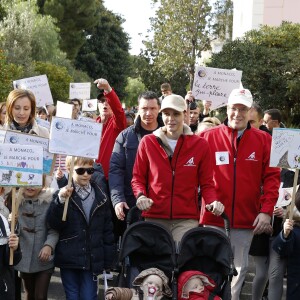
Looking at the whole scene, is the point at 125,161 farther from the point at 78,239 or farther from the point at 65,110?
the point at 65,110

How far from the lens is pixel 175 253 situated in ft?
18.8

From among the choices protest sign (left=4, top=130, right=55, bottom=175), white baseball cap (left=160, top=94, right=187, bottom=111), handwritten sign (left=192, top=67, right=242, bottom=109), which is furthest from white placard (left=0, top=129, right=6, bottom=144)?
handwritten sign (left=192, top=67, right=242, bottom=109)

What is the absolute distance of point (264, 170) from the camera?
6680 millimetres

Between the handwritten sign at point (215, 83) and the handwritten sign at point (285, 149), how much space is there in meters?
4.46

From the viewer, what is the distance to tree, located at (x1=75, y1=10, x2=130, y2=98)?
2133 inches

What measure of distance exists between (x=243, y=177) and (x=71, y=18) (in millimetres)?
44668

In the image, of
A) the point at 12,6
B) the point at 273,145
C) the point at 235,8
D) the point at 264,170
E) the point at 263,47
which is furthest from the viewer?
the point at 235,8

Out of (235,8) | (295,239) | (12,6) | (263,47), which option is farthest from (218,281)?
(235,8)

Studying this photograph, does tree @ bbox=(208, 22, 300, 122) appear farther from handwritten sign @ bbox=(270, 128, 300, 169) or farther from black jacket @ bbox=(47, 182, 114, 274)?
black jacket @ bbox=(47, 182, 114, 274)

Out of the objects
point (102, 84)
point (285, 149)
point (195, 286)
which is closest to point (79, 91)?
point (102, 84)

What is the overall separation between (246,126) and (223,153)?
0.35 m

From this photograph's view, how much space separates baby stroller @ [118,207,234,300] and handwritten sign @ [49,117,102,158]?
965 mm

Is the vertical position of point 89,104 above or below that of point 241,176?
above

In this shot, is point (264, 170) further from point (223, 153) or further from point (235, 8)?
point (235, 8)
